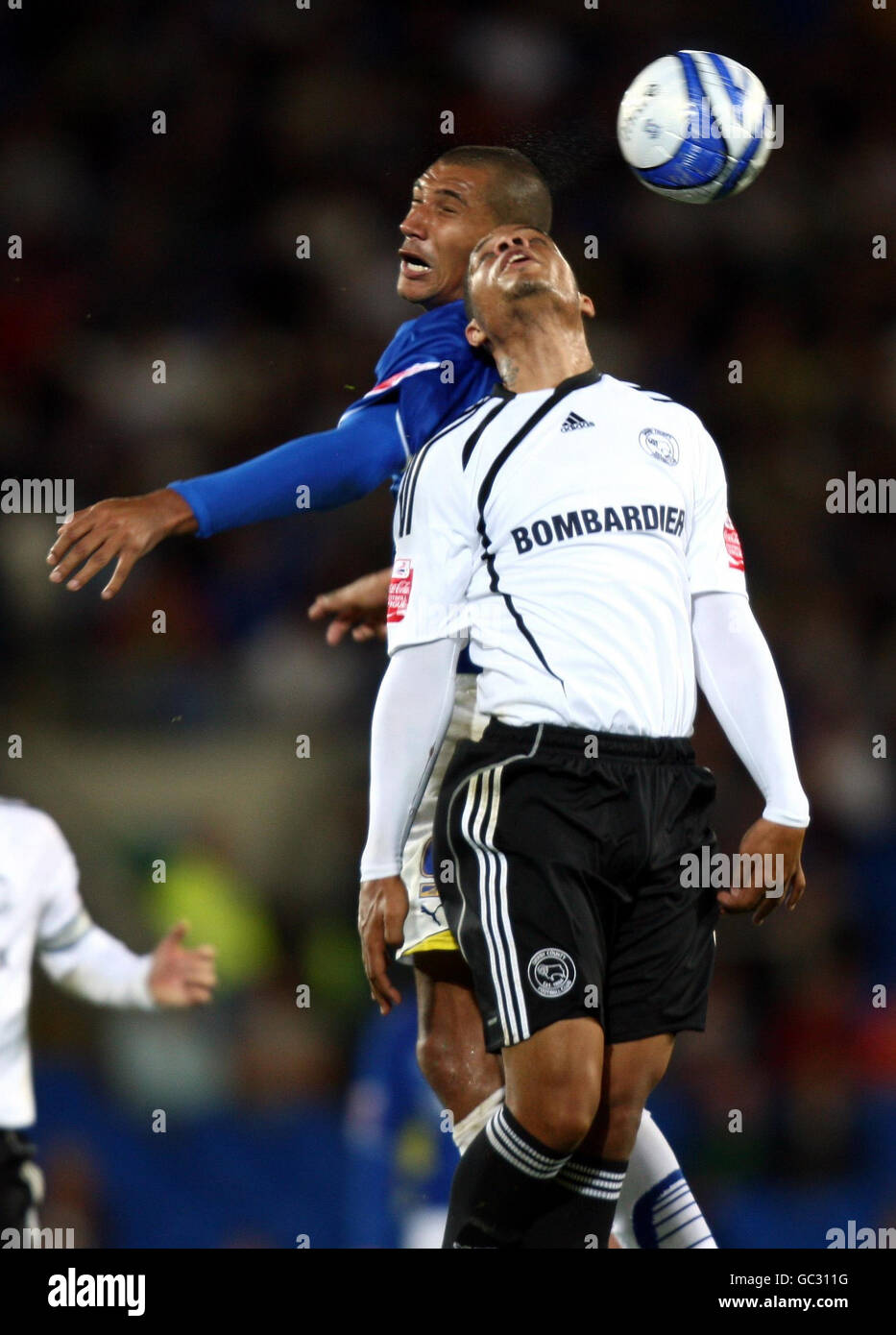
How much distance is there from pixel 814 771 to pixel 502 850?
3.25 m

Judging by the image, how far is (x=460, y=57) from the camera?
698 cm

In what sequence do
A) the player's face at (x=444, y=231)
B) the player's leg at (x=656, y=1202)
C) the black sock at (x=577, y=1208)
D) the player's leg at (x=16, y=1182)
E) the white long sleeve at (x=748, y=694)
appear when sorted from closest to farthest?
the black sock at (x=577, y=1208) → the white long sleeve at (x=748, y=694) → the player's leg at (x=656, y=1202) → the player's leg at (x=16, y=1182) → the player's face at (x=444, y=231)

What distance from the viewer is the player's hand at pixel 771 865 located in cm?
322

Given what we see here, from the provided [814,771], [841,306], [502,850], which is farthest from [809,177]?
[502,850]

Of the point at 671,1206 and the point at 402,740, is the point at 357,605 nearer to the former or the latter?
the point at 402,740

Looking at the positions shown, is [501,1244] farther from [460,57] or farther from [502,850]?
[460,57]

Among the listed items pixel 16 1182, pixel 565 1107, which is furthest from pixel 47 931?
pixel 565 1107

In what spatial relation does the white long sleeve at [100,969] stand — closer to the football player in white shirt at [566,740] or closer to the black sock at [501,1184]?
the football player in white shirt at [566,740]

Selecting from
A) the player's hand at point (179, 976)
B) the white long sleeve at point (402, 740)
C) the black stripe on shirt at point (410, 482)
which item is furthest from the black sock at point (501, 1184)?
the black stripe on shirt at point (410, 482)

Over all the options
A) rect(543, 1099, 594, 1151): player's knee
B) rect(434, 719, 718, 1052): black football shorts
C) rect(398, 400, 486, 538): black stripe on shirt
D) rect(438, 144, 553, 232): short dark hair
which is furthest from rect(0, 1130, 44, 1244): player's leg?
rect(438, 144, 553, 232): short dark hair

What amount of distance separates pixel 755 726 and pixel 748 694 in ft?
0.20

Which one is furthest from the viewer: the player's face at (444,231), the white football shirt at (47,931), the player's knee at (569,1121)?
the player's face at (444,231)

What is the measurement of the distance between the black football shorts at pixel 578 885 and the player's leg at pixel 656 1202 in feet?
1.18

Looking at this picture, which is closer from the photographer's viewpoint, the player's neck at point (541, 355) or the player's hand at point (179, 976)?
the player's neck at point (541, 355)
